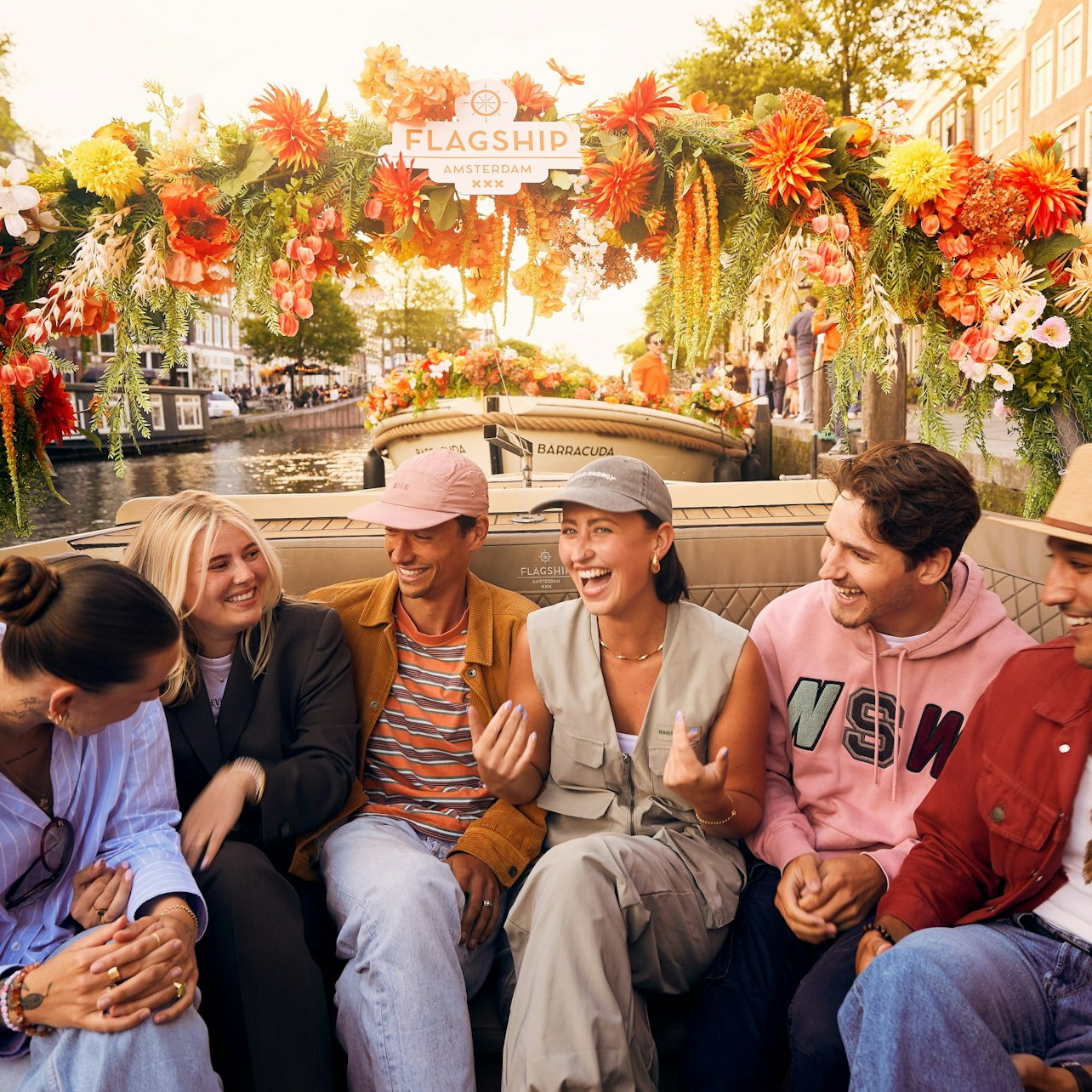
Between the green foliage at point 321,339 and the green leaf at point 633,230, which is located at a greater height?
the green foliage at point 321,339

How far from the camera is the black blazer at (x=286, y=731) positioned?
6.86 ft

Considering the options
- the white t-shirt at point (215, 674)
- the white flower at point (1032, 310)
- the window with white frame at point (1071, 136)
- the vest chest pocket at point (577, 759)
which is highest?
the window with white frame at point (1071, 136)

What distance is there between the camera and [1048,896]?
174 cm

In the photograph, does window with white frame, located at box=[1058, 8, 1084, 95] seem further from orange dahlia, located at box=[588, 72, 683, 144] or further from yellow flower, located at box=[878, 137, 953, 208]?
orange dahlia, located at box=[588, 72, 683, 144]

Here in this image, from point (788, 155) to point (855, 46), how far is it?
1359 centimetres

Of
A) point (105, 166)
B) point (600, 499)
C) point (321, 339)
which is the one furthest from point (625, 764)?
point (321, 339)

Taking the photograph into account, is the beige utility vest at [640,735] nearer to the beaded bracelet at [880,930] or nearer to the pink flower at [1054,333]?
the beaded bracelet at [880,930]

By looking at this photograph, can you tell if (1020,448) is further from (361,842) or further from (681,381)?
(681,381)

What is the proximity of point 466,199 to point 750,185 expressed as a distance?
762 millimetres

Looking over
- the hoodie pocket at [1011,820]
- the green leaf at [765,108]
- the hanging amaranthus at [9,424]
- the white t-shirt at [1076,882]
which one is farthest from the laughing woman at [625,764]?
the hanging amaranthus at [9,424]

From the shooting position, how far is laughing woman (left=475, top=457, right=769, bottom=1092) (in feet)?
5.91

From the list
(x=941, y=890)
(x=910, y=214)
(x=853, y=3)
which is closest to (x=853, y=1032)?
(x=941, y=890)

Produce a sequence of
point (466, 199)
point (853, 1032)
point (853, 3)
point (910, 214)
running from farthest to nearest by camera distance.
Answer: point (853, 3) → point (466, 199) → point (910, 214) → point (853, 1032)

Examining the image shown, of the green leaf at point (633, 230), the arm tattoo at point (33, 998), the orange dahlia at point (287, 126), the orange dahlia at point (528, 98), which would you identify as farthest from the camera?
the green leaf at point (633, 230)
